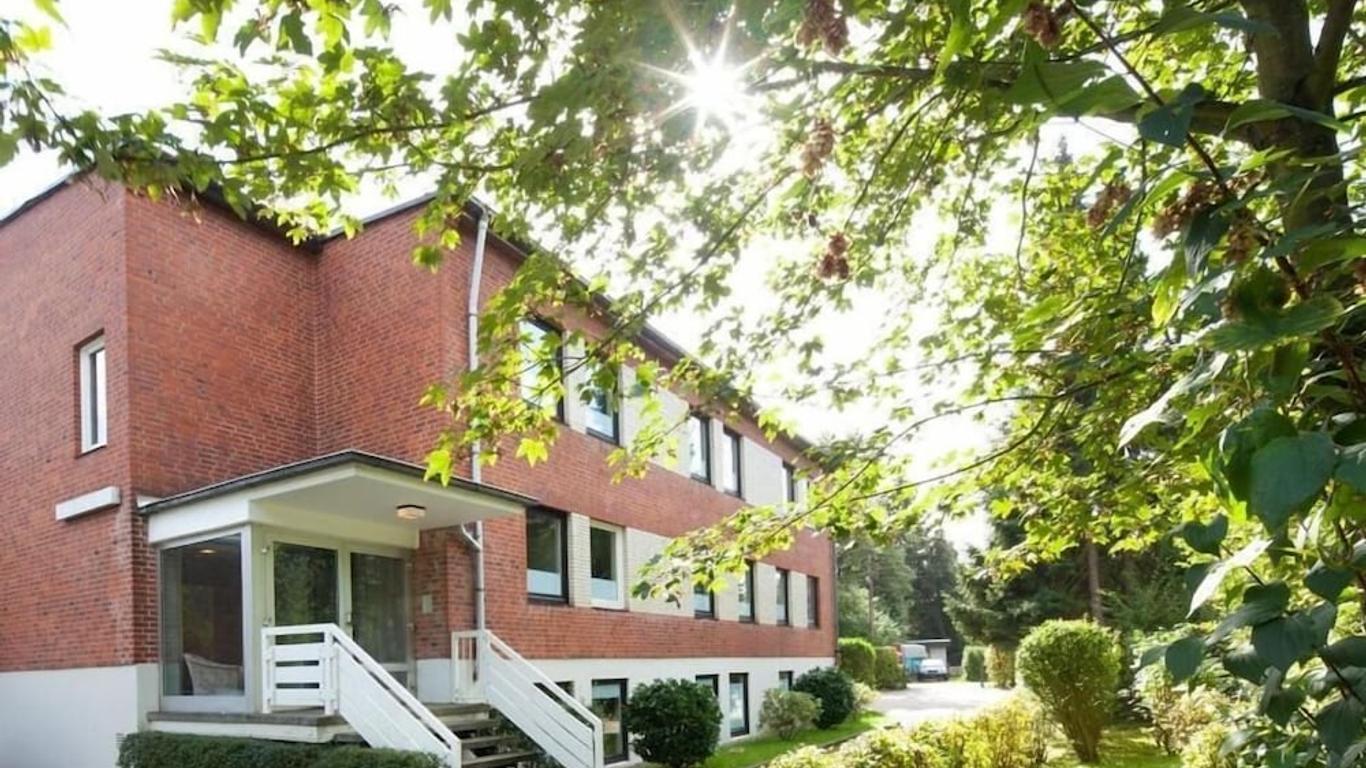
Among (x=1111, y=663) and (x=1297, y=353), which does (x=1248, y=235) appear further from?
(x=1111, y=663)

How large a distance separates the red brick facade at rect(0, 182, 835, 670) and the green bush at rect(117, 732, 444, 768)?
1119 millimetres

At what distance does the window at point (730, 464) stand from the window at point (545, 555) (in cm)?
724

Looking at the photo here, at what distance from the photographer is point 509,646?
43.9 ft

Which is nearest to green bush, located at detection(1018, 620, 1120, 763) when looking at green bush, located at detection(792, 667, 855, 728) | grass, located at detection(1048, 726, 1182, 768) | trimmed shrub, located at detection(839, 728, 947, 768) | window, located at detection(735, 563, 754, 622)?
grass, located at detection(1048, 726, 1182, 768)

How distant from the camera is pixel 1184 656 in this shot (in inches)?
64.2

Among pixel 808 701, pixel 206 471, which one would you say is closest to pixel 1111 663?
pixel 808 701

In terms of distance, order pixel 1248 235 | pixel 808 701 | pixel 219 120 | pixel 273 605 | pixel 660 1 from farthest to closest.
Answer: pixel 808 701 → pixel 273 605 → pixel 219 120 → pixel 660 1 → pixel 1248 235

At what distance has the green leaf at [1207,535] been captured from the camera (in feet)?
5.14

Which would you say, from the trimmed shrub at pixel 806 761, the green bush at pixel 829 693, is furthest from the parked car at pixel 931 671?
the trimmed shrub at pixel 806 761

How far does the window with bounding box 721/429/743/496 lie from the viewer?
22.5 m

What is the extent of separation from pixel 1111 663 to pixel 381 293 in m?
11.1

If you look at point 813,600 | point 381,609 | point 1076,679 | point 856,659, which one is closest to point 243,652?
point 381,609

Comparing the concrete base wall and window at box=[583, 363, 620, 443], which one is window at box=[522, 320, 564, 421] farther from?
window at box=[583, 363, 620, 443]

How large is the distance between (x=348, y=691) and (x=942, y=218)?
7.13m
